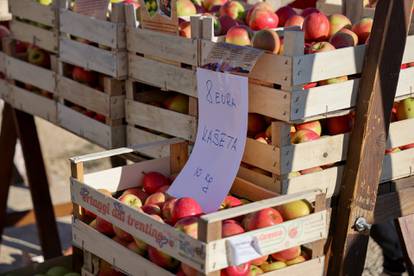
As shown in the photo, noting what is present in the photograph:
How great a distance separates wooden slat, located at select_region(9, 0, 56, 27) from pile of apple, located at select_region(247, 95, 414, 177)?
4.17ft

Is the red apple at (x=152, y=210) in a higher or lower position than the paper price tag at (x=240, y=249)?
lower

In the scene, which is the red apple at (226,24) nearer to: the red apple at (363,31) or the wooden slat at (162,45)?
the wooden slat at (162,45)

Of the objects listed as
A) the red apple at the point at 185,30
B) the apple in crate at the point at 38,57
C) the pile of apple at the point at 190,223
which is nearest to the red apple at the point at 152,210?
the pile of apple at the point at 190,223

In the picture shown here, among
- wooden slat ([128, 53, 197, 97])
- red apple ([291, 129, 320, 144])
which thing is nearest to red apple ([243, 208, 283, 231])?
red apple ([291, 129, 320, 144])

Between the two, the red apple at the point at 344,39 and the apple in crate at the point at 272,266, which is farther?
the red apple at the point at 344,39

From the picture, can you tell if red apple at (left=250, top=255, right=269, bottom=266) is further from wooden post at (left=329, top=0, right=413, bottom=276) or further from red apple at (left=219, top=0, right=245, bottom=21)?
red apple at (left=219, top=0, right=245, bottom=21)

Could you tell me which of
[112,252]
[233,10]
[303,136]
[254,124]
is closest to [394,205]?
[303,136]

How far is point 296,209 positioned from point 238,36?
29.8 inches

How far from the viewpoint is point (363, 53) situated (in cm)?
249

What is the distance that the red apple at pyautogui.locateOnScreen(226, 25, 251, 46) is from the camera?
2.72 meters

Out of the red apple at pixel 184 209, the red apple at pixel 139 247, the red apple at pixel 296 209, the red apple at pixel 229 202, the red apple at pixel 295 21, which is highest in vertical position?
the red apple at pixel 295 21

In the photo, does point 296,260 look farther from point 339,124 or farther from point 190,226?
point 339,124

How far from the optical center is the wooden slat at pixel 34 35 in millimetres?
3484

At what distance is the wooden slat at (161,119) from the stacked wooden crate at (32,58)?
598 mm
